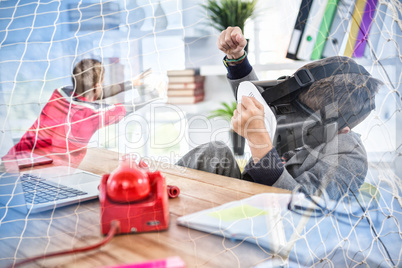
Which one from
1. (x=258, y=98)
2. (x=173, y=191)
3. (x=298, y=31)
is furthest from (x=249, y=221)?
(x=298, y=31)

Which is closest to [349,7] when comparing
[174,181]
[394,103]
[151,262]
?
[394,103]

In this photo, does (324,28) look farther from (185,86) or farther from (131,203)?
(131,203)

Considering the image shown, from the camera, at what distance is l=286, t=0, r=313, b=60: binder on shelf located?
0.66m

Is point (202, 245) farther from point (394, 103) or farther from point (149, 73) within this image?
point (394, 103)

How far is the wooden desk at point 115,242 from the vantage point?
39 centimetres

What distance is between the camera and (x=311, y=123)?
647mm

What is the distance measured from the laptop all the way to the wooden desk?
0.05 ft

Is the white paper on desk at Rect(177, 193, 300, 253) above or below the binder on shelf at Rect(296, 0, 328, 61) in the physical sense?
below

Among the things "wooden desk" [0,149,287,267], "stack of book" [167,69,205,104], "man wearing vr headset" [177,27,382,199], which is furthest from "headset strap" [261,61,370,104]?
"wooden desk" [0,149,287,267]

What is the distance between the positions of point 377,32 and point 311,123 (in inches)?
7.9

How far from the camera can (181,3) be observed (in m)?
0.65

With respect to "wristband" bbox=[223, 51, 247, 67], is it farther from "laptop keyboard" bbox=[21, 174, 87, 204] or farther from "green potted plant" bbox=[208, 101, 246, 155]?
"laptop keyboard" bbox=[21, 174, 87, 204]

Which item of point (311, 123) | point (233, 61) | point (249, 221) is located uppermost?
point (233, 61)

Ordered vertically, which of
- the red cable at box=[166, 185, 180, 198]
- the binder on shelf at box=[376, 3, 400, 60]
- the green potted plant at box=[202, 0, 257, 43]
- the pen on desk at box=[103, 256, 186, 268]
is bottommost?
the pen on desk at box=[103, 256, 186, 268]
